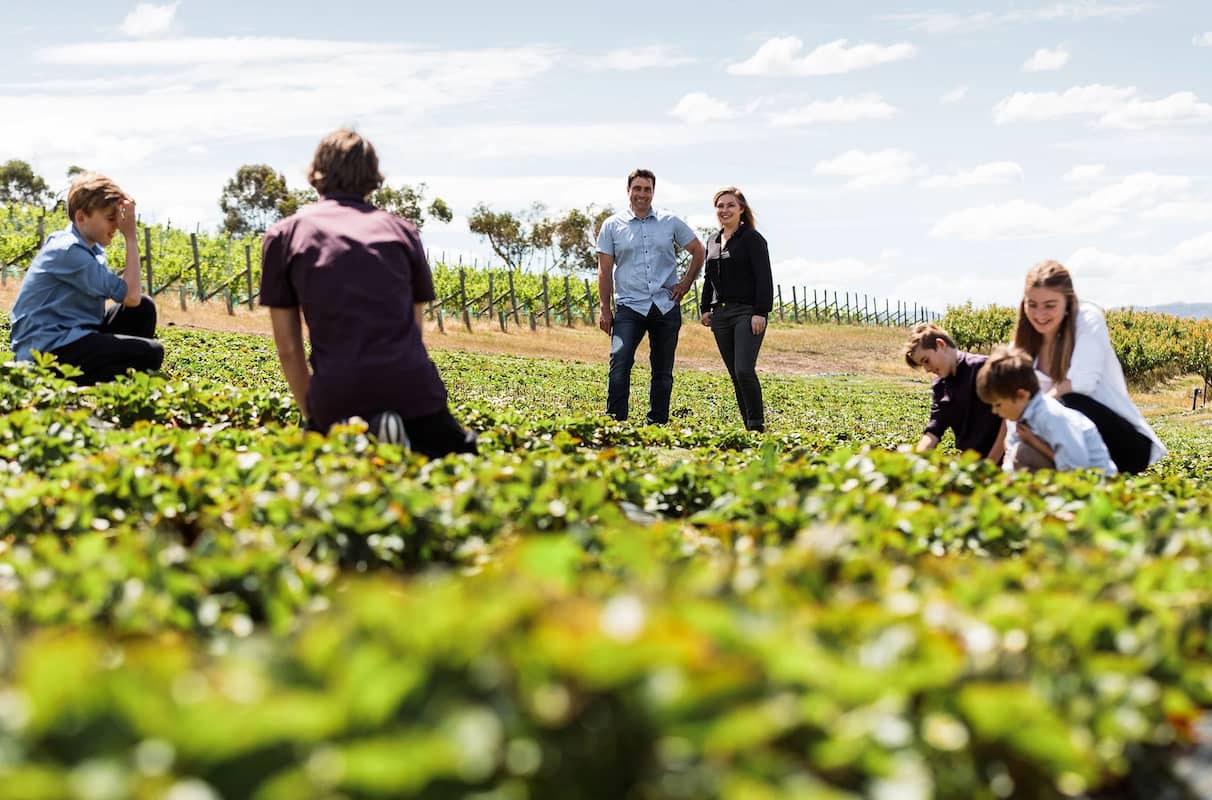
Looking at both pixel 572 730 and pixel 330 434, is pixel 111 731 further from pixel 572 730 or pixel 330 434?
pixel 330 434

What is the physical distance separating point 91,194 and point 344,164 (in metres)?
2.83

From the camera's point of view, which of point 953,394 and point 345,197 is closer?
point 345,197

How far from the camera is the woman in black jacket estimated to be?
32.4 feet

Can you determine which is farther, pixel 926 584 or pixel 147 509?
pixel 147 509

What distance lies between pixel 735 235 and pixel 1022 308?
3.51 meters

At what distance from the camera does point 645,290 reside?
991 cm

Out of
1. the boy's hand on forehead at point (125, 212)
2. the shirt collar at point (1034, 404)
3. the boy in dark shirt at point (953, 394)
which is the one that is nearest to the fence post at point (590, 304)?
the boy's hand on forehead at point (125, 212)

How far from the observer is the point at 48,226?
45.2 meters

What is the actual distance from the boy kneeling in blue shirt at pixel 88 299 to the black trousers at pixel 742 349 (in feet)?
14.7

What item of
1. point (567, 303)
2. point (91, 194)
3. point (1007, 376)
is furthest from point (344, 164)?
point (567, 303)

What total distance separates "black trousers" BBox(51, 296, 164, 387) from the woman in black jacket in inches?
169

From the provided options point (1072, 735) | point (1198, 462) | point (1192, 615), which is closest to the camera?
point (1072, 735)

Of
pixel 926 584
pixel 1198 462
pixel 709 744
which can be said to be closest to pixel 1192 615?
pixel 926 584

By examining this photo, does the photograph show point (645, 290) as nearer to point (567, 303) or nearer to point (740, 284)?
point (740, 284)
